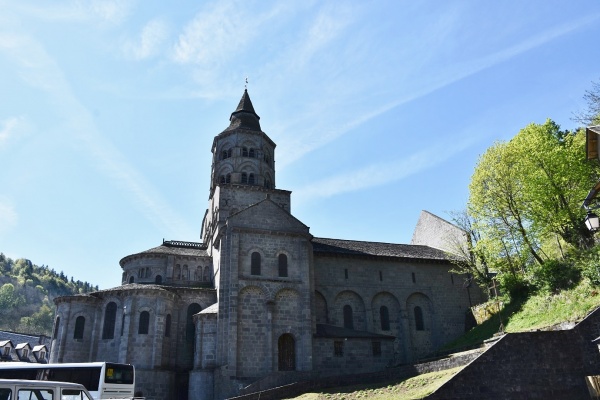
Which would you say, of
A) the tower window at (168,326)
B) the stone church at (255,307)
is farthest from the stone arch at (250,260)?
the tower window at (168,326)

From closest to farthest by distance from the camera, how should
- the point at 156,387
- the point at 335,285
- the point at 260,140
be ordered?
the point at 156,387
the point at 335,285
the point at 260,140

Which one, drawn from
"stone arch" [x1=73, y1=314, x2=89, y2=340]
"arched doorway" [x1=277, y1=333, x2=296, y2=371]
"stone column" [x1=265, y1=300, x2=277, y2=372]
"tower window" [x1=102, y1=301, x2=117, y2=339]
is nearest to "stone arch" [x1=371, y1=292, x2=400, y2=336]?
"arched doorway" [x1=277, y1=333, x2=296, y2=371]

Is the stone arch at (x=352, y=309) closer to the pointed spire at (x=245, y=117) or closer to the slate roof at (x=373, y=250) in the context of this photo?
the slate roof at (x=373, y=250)

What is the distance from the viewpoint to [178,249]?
122ft

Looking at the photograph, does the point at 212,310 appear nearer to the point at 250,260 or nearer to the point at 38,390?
the point at 250,260

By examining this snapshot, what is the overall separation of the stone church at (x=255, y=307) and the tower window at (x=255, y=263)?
0.07m

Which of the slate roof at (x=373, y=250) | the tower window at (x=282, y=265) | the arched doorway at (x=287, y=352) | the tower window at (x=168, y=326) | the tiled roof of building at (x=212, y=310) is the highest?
the slate roof at (x=373, y=250)

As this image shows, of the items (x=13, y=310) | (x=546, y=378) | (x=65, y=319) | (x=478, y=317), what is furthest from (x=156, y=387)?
(x=13, y=310)

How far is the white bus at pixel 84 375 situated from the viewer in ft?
65.2

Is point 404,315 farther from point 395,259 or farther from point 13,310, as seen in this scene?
point 13,310

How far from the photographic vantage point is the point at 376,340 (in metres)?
30.8

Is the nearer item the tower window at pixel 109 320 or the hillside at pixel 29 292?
the tower window at pixel 109 320

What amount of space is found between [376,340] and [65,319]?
20802 millimetres

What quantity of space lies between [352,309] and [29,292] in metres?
155
